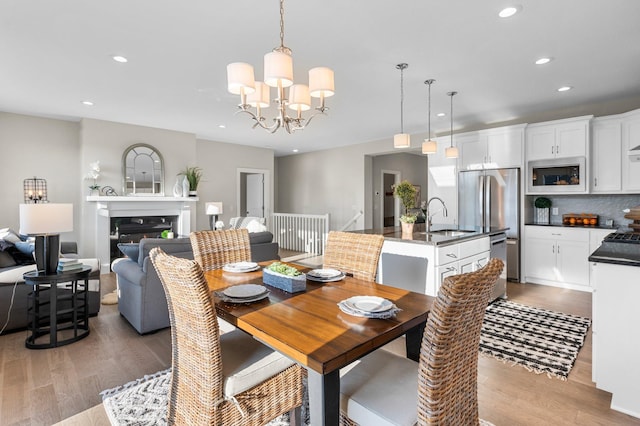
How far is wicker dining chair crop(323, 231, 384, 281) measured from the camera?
7.18 ft

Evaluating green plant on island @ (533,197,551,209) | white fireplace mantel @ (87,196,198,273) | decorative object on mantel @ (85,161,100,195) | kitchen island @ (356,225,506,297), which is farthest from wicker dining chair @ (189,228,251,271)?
green plant on island @ (533,197,551,209)

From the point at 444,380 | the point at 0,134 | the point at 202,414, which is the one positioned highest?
the point at 0,134

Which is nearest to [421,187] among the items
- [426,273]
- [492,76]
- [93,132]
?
[492,76]

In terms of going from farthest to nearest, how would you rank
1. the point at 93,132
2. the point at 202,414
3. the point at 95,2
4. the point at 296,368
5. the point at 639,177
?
the point at 93,132 → the point at 639,177 → the point at 95,2 → the point at 296,368 → the point at 202,414

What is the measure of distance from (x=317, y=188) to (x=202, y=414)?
24.9 ft

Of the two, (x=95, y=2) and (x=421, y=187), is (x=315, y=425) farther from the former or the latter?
(x=421, y=187)

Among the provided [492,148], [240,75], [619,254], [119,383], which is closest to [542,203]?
[492,148]

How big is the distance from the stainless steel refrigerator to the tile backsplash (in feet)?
1.20

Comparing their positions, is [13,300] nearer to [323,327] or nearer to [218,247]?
[218,247]

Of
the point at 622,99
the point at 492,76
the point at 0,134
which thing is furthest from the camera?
the point at 0,134

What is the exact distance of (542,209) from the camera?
5145 mm

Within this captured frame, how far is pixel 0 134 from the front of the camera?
204 inches

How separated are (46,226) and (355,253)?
2613 mm

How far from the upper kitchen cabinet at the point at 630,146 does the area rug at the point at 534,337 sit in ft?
6.76
